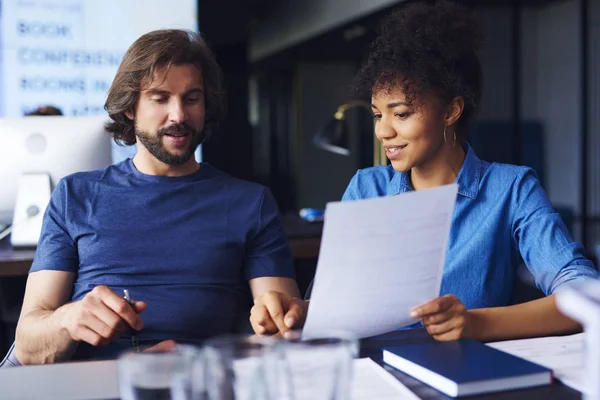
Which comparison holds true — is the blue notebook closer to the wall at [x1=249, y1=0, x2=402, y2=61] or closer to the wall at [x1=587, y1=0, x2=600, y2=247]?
the wall at [x1=249, y1=0, x2=402, y2=61]

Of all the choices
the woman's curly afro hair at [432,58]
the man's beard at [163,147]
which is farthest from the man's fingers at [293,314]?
the man's beard at [163,147]

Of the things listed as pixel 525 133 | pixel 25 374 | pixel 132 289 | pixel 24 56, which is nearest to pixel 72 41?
pixel 24 56

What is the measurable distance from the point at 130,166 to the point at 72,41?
8.97ft

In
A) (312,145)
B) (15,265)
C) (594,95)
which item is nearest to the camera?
(15,265)

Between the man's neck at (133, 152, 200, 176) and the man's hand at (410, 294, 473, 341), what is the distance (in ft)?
3.15

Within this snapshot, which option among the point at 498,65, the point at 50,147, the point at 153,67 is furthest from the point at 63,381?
the point at 498,65

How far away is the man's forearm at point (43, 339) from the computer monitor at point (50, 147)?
0.90 m

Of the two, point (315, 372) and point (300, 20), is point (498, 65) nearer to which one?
point (300, 20)

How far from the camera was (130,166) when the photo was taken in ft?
6.11

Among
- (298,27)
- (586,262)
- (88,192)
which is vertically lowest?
(586,262)

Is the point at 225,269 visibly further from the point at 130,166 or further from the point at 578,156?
the point at 578,156

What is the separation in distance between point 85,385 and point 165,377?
36 centimetres

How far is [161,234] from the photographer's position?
171cm

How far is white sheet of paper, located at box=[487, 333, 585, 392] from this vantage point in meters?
0.92
